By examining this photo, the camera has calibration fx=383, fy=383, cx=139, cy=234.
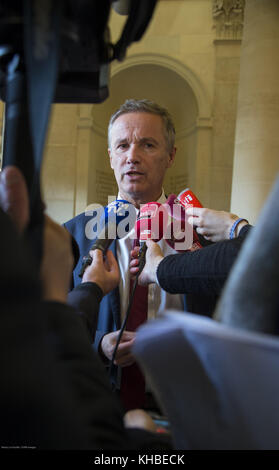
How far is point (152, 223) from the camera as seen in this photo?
4.76 ft

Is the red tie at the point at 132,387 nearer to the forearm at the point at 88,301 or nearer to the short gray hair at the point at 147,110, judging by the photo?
the forearm at the point at 88,301

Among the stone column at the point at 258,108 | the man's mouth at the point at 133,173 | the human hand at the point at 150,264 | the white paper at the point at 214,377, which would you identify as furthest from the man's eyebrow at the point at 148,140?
the stone column at the point at 258,108

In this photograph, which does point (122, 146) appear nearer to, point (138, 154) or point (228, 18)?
point (138, 154)

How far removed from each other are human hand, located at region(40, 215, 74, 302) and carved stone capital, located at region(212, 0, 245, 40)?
25.7 feet

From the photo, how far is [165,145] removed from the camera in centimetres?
193

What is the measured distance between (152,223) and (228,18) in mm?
7148

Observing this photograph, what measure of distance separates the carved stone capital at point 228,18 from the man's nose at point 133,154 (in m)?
6.48

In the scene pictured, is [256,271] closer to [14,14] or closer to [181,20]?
[14,14]

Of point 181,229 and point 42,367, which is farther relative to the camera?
point 181,229

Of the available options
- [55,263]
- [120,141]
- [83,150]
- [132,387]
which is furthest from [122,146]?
[83,150]

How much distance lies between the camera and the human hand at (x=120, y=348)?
1379mm

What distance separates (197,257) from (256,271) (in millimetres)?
616

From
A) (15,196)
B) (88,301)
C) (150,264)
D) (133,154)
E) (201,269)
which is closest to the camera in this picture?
(15,196)
